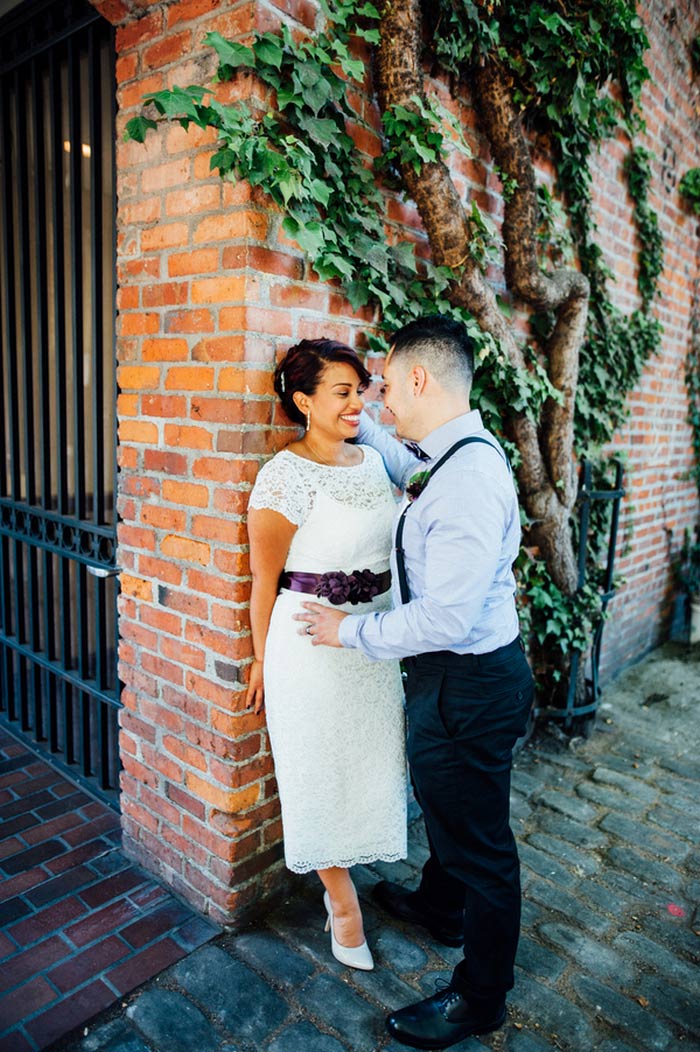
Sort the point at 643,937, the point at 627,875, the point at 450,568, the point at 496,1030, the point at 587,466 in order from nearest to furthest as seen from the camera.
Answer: the point at 450,568, the point at 496,1030, the point at 643,937, the point at 627,875, the point at 587,466

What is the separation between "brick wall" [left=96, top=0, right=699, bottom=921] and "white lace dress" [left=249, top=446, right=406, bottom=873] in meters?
0.17

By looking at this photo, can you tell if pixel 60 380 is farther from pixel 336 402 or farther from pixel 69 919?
pixel 69 919

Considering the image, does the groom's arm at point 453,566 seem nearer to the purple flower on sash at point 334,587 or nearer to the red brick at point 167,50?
the purple flower on sash at point 334,587

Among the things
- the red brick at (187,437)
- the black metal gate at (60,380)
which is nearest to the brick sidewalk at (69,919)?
the black metal gate at (60,380)

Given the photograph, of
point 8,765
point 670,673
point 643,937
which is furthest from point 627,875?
point 8,765

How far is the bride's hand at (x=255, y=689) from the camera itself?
2314mm

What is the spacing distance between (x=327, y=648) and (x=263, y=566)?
340 mm

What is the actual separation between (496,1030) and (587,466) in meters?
2.74

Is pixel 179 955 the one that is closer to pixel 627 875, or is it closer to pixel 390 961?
pixel 390 961

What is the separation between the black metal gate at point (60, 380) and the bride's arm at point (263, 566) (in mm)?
878

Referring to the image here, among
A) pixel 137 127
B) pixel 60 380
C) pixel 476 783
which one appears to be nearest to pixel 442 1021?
pixel 476 783

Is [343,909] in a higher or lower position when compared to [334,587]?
lower

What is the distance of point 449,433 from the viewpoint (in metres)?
2.01

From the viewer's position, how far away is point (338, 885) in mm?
2336
